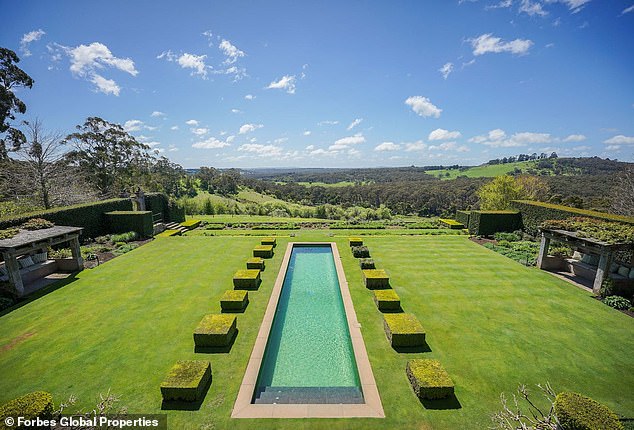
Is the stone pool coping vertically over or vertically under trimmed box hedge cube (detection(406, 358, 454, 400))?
under

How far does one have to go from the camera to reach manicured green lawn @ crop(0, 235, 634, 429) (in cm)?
793

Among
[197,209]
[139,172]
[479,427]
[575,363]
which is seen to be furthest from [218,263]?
[139,172]

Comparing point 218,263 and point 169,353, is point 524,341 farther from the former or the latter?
point 218,263

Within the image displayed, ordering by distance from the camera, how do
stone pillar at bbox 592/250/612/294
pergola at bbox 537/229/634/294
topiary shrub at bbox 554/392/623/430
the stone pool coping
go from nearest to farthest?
1. topiary shrub at bbox 554/392/623/430
2. the stone pool coping
3. pergola at bbox 537/229/634/294
4. stone pillar at bbox 592/250/612/294

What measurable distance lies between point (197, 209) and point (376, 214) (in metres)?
32.3

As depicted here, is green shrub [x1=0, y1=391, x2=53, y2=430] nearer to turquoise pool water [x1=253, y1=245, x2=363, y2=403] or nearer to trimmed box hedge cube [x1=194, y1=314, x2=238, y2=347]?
trimmed box hedge cube [x1=194, y1=314, x2=238, y2=347]

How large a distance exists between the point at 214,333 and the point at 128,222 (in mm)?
21707

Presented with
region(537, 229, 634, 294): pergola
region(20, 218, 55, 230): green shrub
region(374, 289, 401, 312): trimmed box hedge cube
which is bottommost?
region(374, 289, 401, 312): trimmed box hedge cube

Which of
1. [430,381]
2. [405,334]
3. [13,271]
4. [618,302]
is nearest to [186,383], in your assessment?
[430,381]

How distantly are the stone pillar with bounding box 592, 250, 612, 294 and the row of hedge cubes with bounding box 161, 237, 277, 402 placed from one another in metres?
17.8

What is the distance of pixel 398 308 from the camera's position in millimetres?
12844

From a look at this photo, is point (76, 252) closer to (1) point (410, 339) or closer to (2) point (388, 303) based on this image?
(2) point (388, 303)

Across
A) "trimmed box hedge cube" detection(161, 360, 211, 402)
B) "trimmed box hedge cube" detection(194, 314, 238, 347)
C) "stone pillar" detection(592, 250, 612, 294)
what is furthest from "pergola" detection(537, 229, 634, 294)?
"trimmed box hedge cube" detection(161, 360, 211, 402)

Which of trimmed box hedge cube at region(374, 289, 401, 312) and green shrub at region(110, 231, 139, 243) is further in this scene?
green shrub at region(110, 231, 139, 243)
